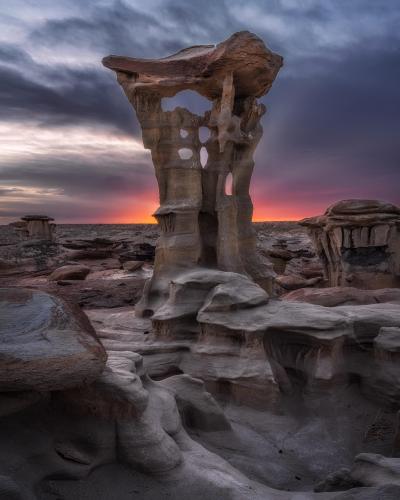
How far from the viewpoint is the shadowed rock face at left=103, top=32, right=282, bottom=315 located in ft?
33.1

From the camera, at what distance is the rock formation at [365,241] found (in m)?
16.2

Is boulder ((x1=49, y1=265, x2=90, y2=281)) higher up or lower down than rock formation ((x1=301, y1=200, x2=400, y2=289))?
lower down

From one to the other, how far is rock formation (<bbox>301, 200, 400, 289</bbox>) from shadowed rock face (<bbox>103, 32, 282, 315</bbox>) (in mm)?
6969

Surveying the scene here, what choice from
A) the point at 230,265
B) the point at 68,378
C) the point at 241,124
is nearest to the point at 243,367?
the point at 230,265

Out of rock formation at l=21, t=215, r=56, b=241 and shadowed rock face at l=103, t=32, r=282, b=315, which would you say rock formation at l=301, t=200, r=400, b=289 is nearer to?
shadowed rock face at l=103, t=32, r=282, b=315

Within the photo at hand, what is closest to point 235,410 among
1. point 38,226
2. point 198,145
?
point 198,145

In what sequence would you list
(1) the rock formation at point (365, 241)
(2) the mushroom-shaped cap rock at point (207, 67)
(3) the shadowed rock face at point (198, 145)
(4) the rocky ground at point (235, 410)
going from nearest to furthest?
(4) the rocky ground at point (235, 410)
(2) the mushroom-shaped cap rock at point (207, 67)
(3) the shadowed rock face at point (198, 145)
(1) the rock formation at point (365, 241)

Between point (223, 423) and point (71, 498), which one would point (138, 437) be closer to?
point (71, 498)

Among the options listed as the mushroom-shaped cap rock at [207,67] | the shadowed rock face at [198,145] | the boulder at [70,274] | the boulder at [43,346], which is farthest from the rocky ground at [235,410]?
the boulder at [70,274]

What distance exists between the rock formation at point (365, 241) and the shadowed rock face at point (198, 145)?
6969mm

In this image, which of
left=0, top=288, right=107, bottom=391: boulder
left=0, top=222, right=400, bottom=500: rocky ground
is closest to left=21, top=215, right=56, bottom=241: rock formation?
left=0, top=222, right=400, bottom=500: rocky ground

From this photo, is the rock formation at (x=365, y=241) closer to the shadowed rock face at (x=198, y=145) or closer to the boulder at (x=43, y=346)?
the shadowed rock face at (x=198, y=145)

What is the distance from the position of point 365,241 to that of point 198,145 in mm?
9285

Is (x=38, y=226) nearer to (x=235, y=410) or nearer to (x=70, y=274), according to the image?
(x=70, y=274)
